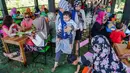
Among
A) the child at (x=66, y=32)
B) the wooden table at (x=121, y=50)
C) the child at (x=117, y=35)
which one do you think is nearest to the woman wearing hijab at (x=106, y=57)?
the wooden table at (x=121, y=50)

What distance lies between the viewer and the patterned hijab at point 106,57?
188 cm

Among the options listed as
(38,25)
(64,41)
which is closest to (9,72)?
(38,25)

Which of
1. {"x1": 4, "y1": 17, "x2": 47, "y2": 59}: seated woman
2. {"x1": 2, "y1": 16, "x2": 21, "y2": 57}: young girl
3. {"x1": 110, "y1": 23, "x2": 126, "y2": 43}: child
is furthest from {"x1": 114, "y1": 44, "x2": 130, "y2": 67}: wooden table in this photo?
{"x1": 2, "y1": 16, "x2": 21, "y2": 57}: young girl

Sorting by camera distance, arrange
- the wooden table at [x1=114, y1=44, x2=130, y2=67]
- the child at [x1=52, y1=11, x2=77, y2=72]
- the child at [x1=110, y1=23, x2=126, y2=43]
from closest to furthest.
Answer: the wooden table at [x1=114, y1=44, x2=130, y2=67] → the child at [x1=52, y1=11, x2=77, y2=72] → the child at [x1=110, y1=23, x2=126, y2=43]

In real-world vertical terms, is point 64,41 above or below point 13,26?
below

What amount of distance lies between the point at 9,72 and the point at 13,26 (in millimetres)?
990

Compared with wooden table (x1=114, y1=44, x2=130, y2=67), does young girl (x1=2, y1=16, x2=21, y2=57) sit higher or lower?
higher

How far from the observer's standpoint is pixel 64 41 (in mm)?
2736

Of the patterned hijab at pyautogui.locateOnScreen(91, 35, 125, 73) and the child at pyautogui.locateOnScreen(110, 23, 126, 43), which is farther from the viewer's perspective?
the child at pyautogui.locateOnScreen(110, 23, 126, 43)

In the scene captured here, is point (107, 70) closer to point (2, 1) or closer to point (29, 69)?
point (29, 69)

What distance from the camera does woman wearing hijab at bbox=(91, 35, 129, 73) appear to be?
6.16 ft

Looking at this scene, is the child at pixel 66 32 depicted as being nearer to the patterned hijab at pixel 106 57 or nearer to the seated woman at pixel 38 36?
the seated woman at pixel 38 36

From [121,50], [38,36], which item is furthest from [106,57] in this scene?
[38,36]

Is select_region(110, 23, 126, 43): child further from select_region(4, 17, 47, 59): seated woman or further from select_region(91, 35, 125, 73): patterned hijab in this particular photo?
select_region(4, 17, 47, 59): seated woman
